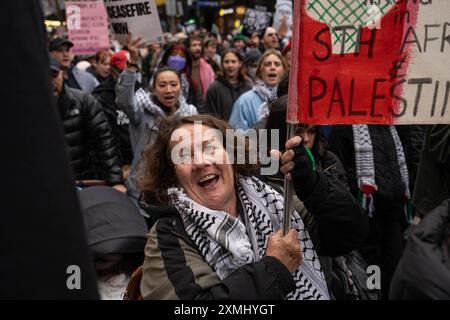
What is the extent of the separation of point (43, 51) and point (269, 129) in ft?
7.15

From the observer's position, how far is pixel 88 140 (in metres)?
4.32

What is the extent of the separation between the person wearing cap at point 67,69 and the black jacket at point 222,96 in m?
1.69

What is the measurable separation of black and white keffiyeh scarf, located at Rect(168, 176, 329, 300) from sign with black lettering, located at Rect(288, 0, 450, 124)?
1.16 ft

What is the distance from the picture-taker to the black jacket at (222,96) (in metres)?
6.14

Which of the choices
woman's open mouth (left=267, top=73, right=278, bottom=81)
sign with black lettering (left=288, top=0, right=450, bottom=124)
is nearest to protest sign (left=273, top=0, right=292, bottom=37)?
woman's open mouth (left=267, top=73, right=278, bottom=81)

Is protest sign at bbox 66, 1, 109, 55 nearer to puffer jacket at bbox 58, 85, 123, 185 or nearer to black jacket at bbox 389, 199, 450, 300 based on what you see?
puffer jacket at bbox 58, 85, 123, 185

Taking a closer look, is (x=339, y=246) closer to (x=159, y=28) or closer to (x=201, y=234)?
(x=201, y=234)

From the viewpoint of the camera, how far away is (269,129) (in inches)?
114

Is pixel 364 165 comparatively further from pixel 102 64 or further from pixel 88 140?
pixel 102 64

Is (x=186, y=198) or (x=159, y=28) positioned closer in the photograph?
(x=186, y=198)

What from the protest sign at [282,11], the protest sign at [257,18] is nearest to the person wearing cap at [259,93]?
the protest sign at [282,11]

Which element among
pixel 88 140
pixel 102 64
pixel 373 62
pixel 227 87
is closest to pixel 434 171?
pixel 373 62

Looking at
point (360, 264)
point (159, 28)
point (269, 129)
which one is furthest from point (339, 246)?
point (159, 28)

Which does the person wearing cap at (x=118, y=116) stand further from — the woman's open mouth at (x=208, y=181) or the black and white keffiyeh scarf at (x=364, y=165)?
the woman's open mouth at (x=208, y=181)
